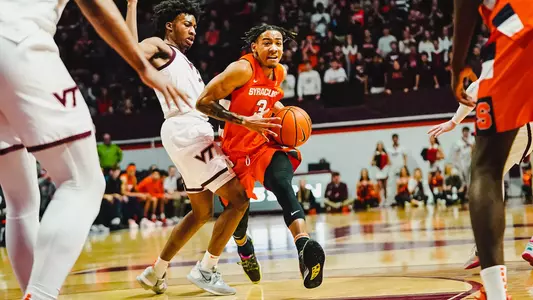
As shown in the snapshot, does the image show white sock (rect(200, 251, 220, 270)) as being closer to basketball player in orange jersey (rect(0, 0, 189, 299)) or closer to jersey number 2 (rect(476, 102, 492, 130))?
basketball player in orange jersey (rect(0, 0, 189, 299))

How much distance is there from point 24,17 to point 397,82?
56.7 ft

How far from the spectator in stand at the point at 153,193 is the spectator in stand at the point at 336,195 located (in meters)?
3.79

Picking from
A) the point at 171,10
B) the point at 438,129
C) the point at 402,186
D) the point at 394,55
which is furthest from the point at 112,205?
the point at 438,129

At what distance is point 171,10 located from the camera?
651 cm

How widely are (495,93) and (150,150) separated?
57.3ft

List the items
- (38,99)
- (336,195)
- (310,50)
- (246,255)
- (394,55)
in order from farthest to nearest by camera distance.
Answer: (310,50), (394,55), (336,195), (246,255), (38,99)

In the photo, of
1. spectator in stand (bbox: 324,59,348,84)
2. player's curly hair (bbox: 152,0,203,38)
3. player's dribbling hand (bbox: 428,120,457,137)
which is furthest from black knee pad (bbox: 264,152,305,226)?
spectator in stand (bbox: 324,59,348,84)

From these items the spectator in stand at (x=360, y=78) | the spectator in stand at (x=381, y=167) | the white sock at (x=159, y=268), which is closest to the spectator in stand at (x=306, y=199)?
the spectator in stand at (x=381, y=167)

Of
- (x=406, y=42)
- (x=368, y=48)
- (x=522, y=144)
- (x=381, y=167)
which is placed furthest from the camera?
(x=368, y=48)

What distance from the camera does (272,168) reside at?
5770 millimetres

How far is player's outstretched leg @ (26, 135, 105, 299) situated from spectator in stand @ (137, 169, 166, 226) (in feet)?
47.1

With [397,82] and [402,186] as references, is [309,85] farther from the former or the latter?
[402,186]

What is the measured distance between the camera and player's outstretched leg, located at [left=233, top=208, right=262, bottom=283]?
249 inches

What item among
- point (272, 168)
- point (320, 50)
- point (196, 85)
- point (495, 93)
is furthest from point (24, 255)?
point (320, 50)
